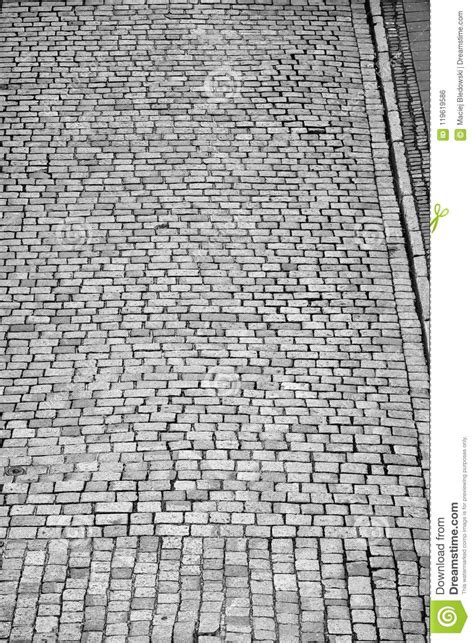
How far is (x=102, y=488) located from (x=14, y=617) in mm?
1391

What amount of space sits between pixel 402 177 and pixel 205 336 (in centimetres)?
334

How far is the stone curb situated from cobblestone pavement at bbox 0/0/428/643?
0.11 meters

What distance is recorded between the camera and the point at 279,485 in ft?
29.8

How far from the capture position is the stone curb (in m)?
11.0

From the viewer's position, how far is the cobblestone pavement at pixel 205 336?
27.3 feet

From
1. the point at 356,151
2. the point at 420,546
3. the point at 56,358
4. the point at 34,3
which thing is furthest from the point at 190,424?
the point at 34,3

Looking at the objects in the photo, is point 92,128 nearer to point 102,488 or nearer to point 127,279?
point 127,279
